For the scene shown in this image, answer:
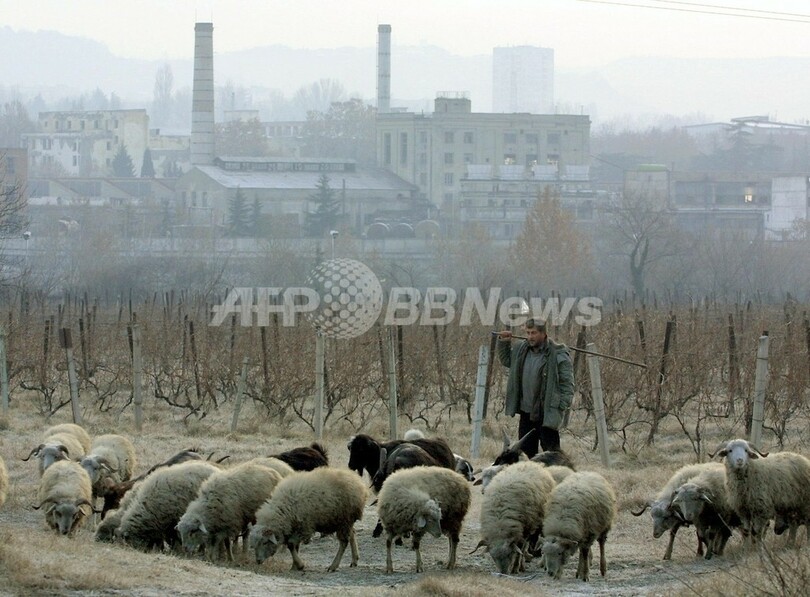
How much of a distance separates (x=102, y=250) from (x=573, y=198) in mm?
28110

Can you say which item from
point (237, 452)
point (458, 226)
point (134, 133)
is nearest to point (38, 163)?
point (134, 133)

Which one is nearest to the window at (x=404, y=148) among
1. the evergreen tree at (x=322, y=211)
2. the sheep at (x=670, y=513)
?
the evergreen tree at (x=322, y=211)

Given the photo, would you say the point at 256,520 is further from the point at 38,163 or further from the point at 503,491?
the point at 38,163

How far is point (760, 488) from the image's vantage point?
967 cm

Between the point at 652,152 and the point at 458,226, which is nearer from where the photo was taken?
the point at 458,226

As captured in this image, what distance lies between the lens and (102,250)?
6009 cm

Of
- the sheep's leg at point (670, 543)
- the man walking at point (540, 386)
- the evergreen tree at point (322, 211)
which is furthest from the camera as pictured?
the evergreen tree at point (322, 211)

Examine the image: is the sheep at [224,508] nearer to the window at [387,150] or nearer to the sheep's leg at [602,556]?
the sheep's leg at [602,556]

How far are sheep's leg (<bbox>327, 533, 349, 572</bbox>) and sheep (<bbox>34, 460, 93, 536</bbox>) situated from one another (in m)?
2.12

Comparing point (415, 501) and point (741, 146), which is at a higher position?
point (741, 146)

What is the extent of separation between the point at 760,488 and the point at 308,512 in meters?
3.26

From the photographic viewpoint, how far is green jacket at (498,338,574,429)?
456 inches

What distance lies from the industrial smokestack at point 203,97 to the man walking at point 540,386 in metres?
74.8

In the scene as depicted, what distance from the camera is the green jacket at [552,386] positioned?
1159 centimetres
